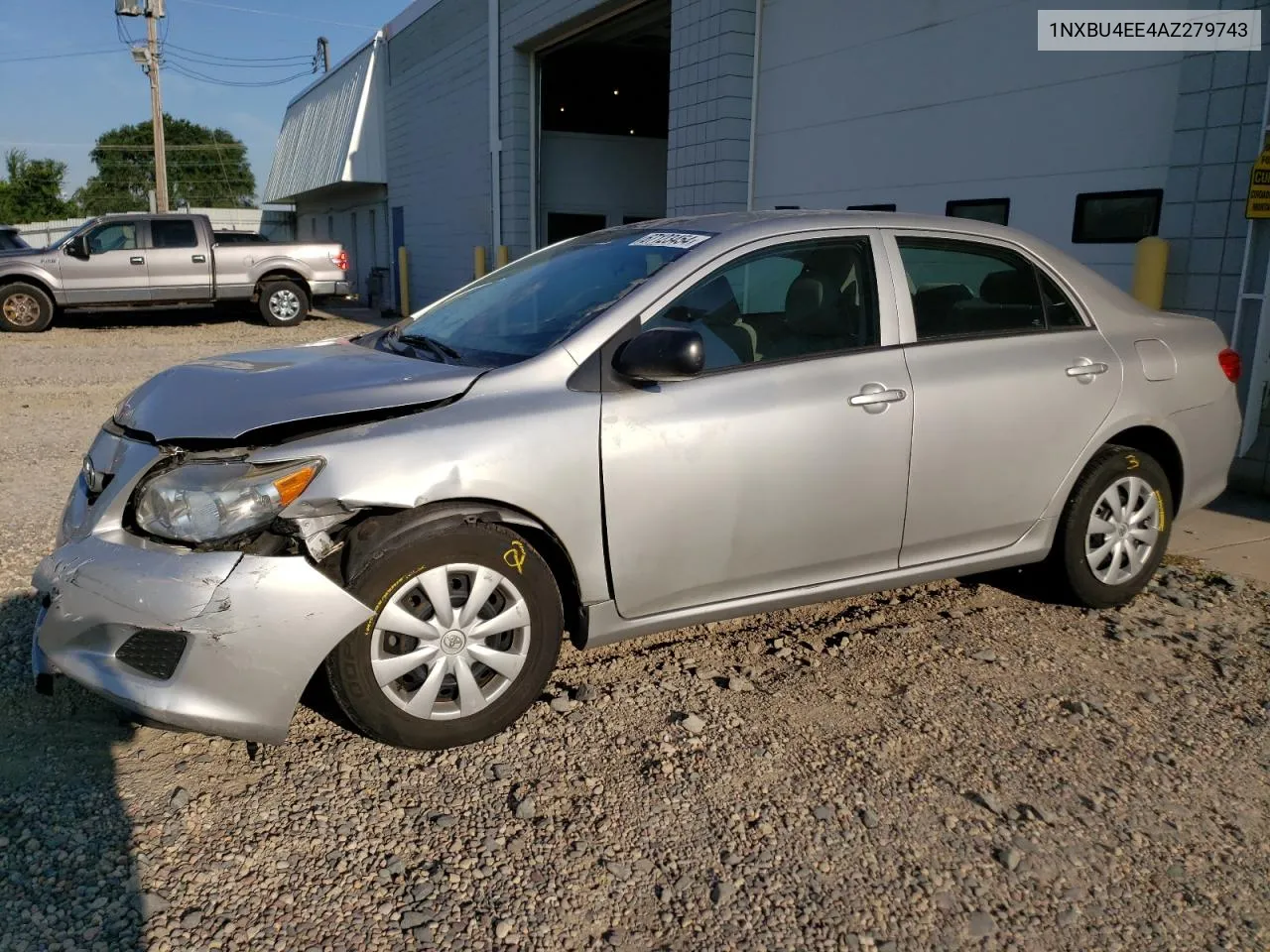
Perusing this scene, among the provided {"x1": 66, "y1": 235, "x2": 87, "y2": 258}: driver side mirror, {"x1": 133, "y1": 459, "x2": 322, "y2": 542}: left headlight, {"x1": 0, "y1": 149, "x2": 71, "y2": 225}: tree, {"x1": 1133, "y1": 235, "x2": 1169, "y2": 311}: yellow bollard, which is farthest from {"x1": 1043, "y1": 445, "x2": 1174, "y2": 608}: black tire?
{"x1": 0, "y1": 149, "x2": 71, "y2": 225}: tree

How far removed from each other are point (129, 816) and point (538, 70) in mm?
15401

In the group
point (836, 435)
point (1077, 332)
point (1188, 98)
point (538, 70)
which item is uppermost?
point (538, 70)

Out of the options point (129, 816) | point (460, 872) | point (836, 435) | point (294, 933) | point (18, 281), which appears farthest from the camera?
point (18, 281)

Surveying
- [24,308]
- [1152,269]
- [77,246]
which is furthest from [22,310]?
[1152,269]

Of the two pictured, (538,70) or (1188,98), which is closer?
(1188,98)

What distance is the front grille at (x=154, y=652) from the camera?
8.84 ft

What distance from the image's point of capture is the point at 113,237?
16344 millimetres

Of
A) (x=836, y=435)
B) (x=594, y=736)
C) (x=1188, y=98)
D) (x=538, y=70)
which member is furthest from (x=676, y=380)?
(x=538, y=70)

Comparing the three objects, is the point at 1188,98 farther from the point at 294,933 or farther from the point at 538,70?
the point at 538,70

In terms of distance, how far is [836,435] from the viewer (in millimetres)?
3498

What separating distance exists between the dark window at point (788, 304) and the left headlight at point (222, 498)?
1.42m

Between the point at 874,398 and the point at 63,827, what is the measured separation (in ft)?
9.38

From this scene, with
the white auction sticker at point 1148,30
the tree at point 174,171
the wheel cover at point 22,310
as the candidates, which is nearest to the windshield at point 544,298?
the white auction sticker at point 1148,30

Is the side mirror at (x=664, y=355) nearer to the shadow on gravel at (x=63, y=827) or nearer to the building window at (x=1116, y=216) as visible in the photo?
the shadow on gravel at (x=63, y=827)
